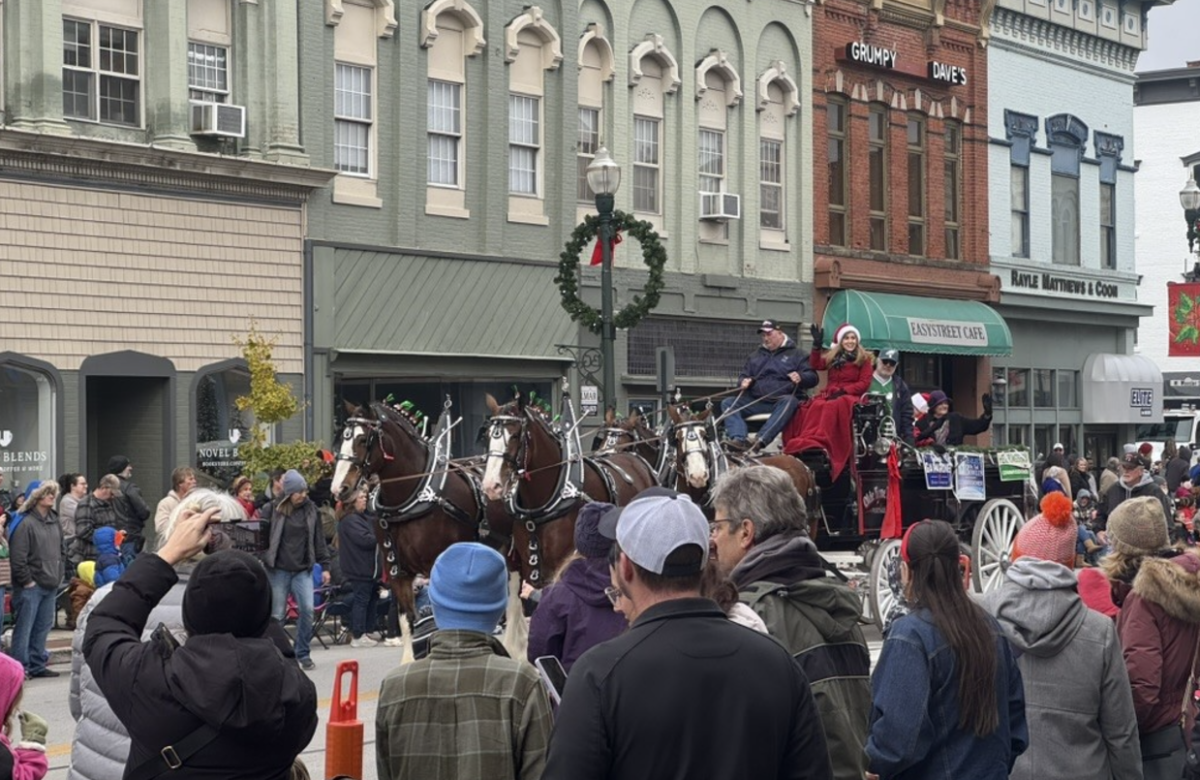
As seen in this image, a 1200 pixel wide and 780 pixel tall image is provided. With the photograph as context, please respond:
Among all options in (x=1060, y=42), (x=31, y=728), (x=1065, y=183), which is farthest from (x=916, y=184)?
(x=31, y=728)

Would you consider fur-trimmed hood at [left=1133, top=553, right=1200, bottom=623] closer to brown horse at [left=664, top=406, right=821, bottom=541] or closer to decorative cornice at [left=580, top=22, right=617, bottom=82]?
brown horse at [left=664, top=406, right=821, bottom=541]

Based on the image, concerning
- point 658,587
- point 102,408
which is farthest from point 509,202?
point 658,587

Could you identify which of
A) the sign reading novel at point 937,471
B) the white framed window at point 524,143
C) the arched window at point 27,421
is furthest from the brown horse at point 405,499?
the white framed window at point 524,143

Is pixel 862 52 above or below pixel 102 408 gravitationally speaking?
above

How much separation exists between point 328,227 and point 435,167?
251 cm

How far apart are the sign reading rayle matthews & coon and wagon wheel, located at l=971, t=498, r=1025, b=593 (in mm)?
15044

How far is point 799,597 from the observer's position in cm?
641

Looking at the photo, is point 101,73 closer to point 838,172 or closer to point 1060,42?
point 838,172

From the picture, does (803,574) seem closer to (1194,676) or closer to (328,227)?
(1194,676)

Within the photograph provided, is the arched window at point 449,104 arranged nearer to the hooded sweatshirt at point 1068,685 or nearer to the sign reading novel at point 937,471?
the sign reading novel at point 937,471

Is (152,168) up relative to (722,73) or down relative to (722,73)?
down

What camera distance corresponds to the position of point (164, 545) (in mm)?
6078

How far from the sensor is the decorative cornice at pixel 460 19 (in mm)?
28594

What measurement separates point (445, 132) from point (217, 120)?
4.74 meters
